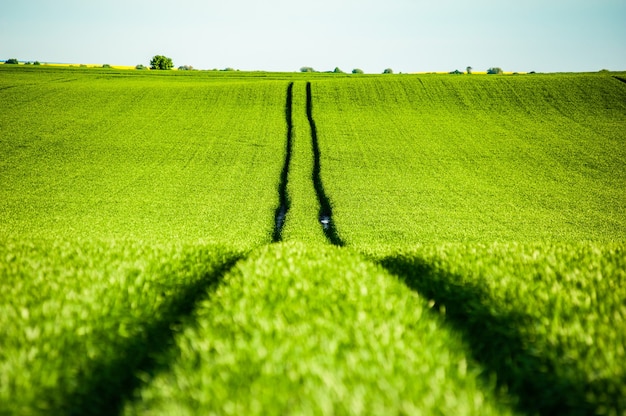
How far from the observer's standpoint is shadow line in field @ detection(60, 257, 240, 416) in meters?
3.57

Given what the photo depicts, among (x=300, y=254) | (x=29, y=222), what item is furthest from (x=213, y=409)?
(x=29, y=222)

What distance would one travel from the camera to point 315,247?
26.7ft

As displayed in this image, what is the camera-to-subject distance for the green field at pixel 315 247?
315 cm

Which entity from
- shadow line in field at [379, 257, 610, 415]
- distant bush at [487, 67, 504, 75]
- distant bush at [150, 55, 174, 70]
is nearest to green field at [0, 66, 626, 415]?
shadow line in field at [379, 257, 610, 415]

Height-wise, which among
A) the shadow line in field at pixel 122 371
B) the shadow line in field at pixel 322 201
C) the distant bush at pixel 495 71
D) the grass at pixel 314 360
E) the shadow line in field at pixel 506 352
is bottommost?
the shadow line in field at pixel 322 201

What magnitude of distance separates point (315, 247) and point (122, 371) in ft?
15.3

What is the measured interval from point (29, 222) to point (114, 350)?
1888 centimetres

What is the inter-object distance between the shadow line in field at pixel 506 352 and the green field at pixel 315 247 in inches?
0.9

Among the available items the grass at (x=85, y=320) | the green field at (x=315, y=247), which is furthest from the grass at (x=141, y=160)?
the grass at (x=85, y=320)

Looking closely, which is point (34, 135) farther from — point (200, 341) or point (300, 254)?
point (200, 341)

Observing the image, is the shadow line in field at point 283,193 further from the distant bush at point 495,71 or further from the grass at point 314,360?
the distant bush at point 495,71

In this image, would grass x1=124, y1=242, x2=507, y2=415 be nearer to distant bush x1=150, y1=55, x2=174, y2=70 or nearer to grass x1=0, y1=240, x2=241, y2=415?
grass x1=0, y1=240, x2=241, y2=415

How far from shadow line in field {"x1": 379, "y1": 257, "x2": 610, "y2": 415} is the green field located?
2cm

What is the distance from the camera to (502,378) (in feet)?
12.7
